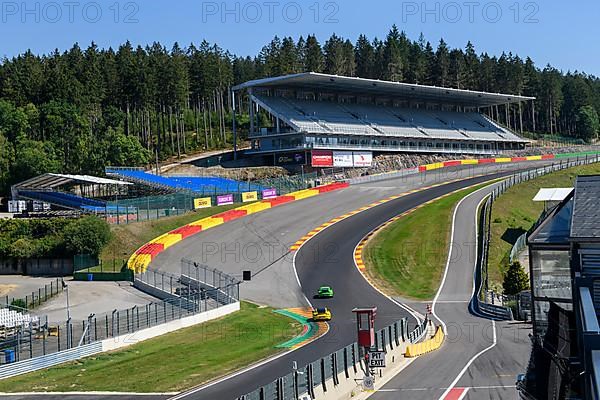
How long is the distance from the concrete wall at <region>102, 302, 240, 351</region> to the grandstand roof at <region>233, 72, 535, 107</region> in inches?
2597

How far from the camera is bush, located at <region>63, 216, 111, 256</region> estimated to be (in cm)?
6122

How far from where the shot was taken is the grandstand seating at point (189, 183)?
83950 millimetres

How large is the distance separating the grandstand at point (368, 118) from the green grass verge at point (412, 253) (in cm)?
3974

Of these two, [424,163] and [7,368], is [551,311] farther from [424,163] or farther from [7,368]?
[424,163]

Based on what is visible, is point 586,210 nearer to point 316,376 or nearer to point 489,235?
point 316,376

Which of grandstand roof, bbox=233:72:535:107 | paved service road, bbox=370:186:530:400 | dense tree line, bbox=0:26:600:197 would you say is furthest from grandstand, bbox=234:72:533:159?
paved service road, bbox=370:186:530:400

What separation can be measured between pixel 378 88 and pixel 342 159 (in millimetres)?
21981

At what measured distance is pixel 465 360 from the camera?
1259 inches

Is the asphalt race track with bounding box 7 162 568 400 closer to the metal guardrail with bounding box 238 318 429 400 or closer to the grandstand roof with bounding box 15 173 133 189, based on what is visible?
the metal guardrail with bounding box 238 318 429 400

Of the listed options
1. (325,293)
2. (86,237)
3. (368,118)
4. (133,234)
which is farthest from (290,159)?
(325,293)

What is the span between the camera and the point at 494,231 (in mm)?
66938

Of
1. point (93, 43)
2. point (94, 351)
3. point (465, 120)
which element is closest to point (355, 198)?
point (94, 351)

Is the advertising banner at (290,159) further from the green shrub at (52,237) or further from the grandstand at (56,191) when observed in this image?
the green shrub at (52,237)

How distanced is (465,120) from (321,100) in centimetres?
3363
